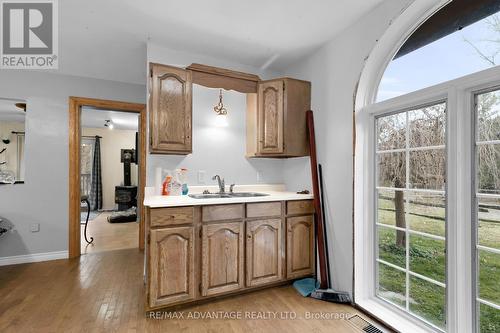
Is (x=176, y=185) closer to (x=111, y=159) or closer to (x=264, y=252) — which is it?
(x=264, y=252)

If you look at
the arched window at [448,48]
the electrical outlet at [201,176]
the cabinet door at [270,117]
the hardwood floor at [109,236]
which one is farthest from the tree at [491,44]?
the hardwood floor at [109,236]

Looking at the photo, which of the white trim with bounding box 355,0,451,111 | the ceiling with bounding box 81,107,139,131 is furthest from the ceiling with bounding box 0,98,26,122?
the white trim with bounding box 355,0,451,111

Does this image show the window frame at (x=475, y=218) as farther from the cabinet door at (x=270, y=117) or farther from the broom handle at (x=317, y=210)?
the cabinet door at (x=270, y=117)

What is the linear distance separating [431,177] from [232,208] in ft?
5.06

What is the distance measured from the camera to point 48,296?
2.31 meters

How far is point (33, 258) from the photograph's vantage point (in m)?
3.21

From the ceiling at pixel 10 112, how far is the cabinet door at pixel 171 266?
2.81m

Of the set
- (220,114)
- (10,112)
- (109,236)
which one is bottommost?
(109,236)

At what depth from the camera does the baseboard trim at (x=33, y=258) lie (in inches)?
122

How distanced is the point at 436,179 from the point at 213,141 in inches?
82.8

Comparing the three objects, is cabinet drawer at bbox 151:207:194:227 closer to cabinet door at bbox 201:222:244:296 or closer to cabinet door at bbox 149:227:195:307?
cabinet door at bbox 149:227:195:307

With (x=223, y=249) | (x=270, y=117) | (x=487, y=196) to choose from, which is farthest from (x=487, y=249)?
(x=270, y=117)

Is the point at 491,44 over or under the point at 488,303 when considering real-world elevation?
over

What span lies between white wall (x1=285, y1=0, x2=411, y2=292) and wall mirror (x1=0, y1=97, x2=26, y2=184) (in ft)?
12.1
